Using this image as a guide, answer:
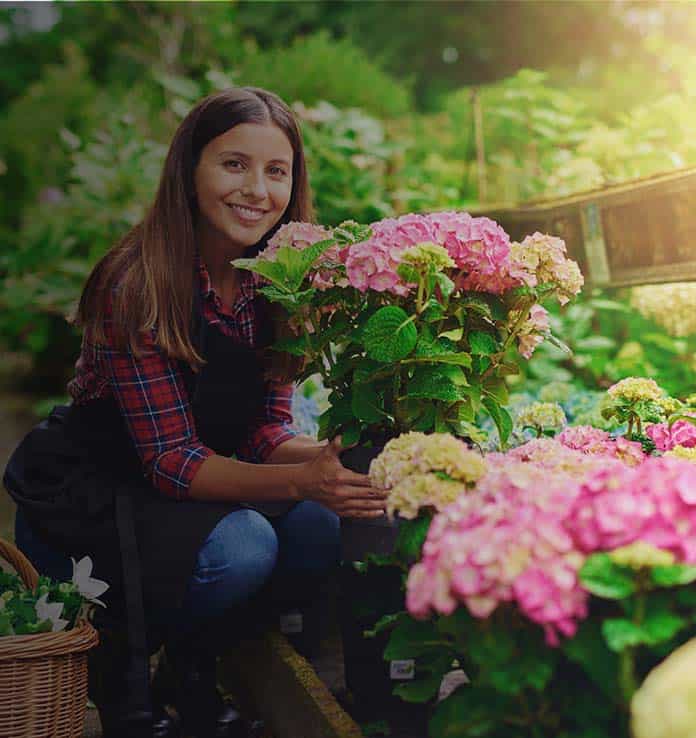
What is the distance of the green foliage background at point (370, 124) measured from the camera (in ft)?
13.3

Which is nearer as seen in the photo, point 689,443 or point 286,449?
point 689,443

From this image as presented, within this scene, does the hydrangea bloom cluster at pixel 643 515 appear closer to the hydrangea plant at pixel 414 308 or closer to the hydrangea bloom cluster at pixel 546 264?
the hydrangea plant at pixel 414 308

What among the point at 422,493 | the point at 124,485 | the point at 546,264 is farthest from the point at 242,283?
the point at 422,493

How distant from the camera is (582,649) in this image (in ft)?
4.31

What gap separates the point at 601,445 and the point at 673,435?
0.57 feet

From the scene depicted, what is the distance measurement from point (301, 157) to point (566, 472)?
1137 mm

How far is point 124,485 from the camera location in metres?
2.33

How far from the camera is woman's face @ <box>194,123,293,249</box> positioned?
2.34 m

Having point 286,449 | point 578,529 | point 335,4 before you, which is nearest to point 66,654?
point 286,449

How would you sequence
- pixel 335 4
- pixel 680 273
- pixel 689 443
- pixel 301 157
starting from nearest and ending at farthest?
pixel 689 443, pixel 301 157, pixel 680 273, pixel 335 4

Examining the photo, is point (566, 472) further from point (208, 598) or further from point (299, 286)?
point (208, 598)

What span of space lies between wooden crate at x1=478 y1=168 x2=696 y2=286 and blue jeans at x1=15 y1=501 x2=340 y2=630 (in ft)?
3.68

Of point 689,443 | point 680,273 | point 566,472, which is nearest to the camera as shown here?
point 566,472

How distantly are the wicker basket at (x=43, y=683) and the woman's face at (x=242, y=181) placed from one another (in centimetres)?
85
